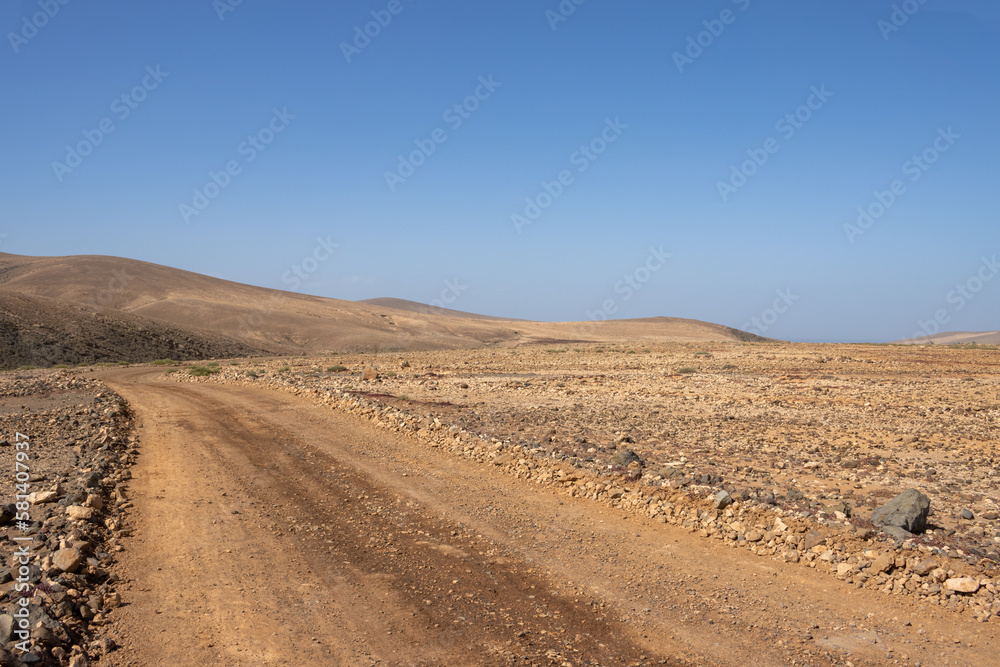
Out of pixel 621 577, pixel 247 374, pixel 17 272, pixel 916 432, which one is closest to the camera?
pixel 621 577

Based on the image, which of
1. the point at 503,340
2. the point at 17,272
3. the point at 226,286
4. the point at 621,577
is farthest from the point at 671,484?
the point at 17,272

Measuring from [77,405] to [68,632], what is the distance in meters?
15.0

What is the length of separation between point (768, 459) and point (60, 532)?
1087cm

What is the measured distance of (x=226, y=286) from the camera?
12462cm

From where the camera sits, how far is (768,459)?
1139 centimetres

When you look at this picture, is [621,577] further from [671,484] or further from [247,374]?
[247,374]

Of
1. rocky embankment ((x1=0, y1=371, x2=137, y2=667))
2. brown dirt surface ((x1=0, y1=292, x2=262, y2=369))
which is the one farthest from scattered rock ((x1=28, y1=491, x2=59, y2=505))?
brown dirt surface ((x1=0, y1=292, x2=262, y2=369))

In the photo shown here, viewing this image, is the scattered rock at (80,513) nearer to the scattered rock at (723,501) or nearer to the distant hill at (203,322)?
the scattered rock at (723,501)

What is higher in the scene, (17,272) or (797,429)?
(17,272)

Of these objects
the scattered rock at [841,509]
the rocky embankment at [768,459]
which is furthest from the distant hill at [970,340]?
the scattered rock at [841,509]

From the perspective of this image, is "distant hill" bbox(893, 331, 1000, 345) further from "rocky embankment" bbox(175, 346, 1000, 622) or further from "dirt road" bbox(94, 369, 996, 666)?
"dirt road" bbox(94, 369, 996, 666)

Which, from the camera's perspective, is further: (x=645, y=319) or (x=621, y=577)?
(x=645, y=319)

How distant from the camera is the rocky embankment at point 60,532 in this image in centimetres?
484

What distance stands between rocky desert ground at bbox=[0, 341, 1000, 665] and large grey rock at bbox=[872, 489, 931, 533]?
3cm
